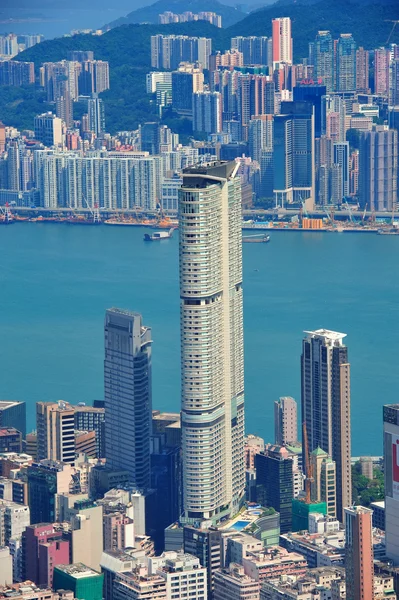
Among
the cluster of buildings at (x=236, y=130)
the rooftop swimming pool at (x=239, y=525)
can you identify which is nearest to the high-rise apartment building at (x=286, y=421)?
the rooftop swimming pool at (x=239, y=525)

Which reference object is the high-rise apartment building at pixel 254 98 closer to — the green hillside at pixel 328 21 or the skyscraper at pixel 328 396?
the green hillside at pixel 328 21

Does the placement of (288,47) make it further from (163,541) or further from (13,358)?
(163,541)

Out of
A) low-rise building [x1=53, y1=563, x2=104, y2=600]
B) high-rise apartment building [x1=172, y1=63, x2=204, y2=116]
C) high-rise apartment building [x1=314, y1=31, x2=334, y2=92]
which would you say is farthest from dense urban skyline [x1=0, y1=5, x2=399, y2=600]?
high-rise apartment building [x1=172, y1=63, x2=204, y2=116]

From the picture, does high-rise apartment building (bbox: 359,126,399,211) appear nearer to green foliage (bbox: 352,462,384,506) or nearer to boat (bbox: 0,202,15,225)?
boat (bbox: 0,202,15,225)

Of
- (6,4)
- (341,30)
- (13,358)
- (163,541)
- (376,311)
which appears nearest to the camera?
(163,541)

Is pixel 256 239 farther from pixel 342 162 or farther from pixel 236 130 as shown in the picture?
pixel 236 130

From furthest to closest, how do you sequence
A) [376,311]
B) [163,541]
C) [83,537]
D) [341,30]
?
[341,30]
[376,311]
[163,541]
[83,537]

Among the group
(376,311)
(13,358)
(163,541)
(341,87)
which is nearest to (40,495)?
(163,541)
